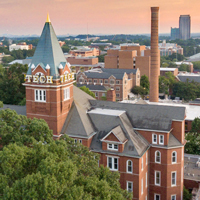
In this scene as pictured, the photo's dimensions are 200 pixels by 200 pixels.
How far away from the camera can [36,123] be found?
36531mm

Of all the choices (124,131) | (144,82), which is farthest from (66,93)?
(144,82)

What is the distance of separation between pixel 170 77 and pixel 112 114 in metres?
98.4

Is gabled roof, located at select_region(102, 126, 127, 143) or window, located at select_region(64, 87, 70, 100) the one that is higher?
window, located at select_region(64, 87, 70, 100)

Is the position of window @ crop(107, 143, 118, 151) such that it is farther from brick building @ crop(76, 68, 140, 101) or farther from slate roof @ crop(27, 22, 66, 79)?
brick building @ crop(76, 68, 140, 101)

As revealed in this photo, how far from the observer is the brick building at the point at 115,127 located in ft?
149

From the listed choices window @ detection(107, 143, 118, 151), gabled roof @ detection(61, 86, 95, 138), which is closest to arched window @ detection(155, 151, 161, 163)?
window @ detection(107, 143, 118, 151)

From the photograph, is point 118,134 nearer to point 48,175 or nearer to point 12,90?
point 48,175

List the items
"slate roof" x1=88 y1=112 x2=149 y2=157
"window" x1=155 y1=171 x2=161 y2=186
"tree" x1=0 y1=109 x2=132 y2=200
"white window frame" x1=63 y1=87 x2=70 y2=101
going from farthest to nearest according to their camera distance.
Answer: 1. "white window frame" x1=63 y1=87 x2=70 y2=101
2. "window" x1=155 y1=171 x2=161 y2=186
3. "slate roof" x1=88 y1=112 x2=149 y2=157
4. "tree" x1=0 y1=109 x2=132 y2=200

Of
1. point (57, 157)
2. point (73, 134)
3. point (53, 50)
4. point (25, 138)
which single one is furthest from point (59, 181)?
point (53, 50)

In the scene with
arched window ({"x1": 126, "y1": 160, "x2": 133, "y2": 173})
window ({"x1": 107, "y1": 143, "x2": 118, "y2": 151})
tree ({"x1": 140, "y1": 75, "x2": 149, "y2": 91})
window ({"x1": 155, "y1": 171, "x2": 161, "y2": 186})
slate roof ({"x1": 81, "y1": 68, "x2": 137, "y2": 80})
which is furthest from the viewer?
tree ({"x1": 140, "y1": 75, "x2": 149, "y2": 91})

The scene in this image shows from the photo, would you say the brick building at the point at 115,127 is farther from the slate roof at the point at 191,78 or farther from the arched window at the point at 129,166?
the slate roof at the point at 191,78

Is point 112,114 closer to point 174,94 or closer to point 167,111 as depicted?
point 167,111

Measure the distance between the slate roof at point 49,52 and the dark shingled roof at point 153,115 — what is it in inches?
495

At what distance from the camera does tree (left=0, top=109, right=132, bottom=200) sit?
2547 centimetres
